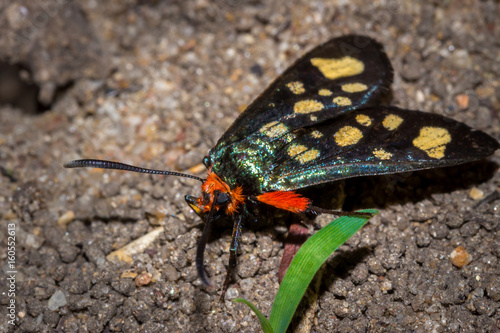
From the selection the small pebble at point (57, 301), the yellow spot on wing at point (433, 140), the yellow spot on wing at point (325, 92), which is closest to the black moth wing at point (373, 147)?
the yellow spot on wing at point (433, 140)

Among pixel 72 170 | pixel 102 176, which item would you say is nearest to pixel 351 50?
pixel 102 176

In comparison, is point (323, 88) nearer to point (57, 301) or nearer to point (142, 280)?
point (142, 280)

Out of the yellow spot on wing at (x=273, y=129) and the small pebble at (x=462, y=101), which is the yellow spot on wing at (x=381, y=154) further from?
the small pebble at (x=462, y=101)

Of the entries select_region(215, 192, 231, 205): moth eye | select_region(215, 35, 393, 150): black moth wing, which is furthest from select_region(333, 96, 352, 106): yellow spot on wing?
select_region(215, 192, 231, 205): moth eye

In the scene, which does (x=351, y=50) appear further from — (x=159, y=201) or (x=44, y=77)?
(x=44, y=77)

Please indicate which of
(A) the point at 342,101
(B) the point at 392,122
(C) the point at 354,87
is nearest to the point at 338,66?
(C) the point at 354,87

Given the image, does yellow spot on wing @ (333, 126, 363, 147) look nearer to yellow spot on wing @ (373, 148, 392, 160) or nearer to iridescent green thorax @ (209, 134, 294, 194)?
yellow spot on wing @ (373, 148, 392, 160)
